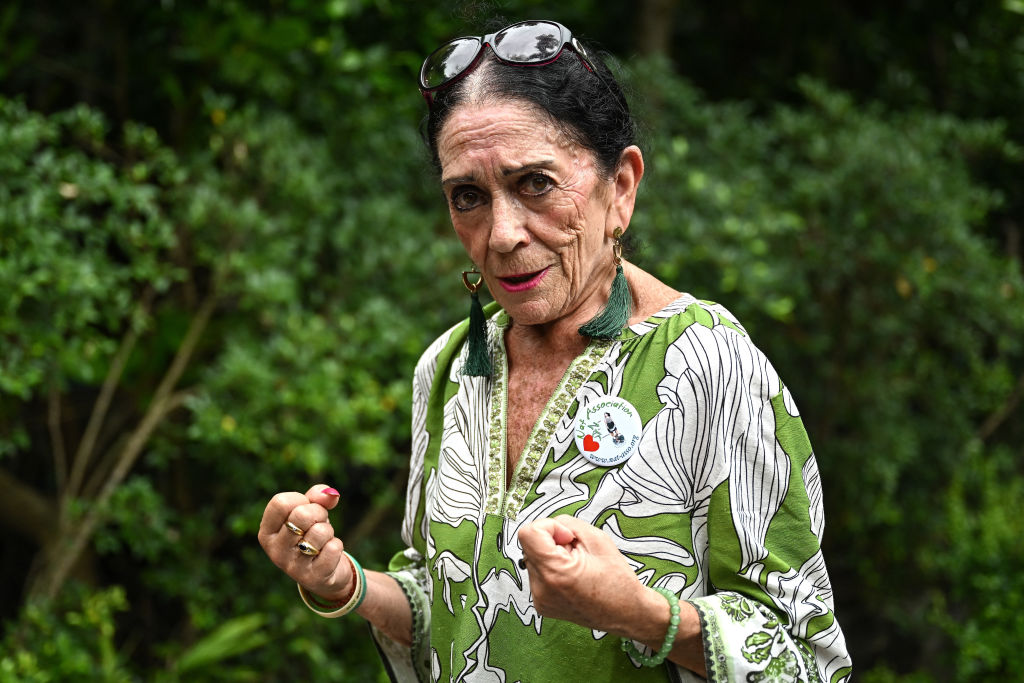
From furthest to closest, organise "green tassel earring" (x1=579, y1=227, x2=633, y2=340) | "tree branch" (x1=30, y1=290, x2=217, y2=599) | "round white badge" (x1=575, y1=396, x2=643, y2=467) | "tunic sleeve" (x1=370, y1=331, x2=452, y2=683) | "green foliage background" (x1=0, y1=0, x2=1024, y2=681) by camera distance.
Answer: "tree branch" (x1=30, y1=290, x2=217, y2=599) < "green foliage background" (x1=0, y1=0, x2=1024, y2=681) < "tunic sleeve" (x1=370, y1=331, x2=452, y2=683) < "green tassel earring" (x1=579, y1=227, x2=633, y2=340) < "round white badge" (x1=575, y1=396, x2=643, y2=467)

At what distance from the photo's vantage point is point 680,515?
167cm

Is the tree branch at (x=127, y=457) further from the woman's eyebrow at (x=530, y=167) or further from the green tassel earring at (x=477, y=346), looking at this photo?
the woman's eyebrow at (x=530, y=167)

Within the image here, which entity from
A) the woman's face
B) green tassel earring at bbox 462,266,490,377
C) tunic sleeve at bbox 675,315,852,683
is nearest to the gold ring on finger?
green tassel earring at bbox 462,266,490,377

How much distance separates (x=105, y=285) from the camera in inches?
146

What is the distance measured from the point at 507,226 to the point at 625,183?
27cm

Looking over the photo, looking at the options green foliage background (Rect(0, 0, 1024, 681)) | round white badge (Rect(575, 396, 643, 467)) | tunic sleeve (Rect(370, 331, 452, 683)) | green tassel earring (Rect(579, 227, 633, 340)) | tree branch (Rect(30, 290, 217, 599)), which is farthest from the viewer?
tree branch (Rect(30, 290, 217, 599))

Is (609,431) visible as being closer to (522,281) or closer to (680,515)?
(680,515)

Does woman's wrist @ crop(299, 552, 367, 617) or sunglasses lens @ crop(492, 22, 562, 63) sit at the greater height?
sunglasses lens @ crop(492, 22, 562, 63)

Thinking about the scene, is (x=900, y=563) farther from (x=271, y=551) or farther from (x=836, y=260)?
(x=271, y=551)

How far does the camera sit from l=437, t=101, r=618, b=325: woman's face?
1.70 meters

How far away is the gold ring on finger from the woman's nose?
598mm

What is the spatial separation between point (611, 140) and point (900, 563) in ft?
13.8

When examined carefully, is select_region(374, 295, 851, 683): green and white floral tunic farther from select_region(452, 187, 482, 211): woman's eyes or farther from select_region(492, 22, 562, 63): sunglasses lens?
select_region(492, 22, 562, 63): sunglasses lens

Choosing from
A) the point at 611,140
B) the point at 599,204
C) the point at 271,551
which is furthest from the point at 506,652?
the point at 611,140
